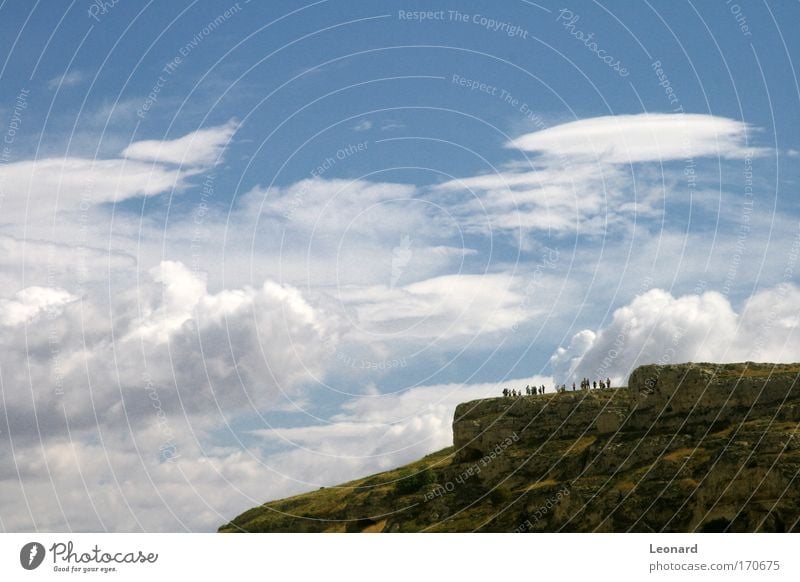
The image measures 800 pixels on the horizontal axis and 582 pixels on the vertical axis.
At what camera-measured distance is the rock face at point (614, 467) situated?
123688 millimetres

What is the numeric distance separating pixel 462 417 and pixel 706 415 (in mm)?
41288

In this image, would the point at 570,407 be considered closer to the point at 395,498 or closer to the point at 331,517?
the point at 395,498

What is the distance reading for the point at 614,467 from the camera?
14200cm

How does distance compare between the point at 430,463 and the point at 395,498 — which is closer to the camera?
the point at 395,498

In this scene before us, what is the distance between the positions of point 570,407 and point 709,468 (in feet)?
113

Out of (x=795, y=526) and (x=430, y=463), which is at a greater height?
(x=430, y=463)

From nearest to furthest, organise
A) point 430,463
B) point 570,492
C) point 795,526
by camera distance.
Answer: point 795,526 → point 570,492 → point 430,463

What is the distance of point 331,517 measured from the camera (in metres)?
167

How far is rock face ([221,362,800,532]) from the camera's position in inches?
4870

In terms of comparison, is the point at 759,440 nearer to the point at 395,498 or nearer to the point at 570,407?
the point at 570,407

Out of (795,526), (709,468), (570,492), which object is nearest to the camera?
(795,526)
